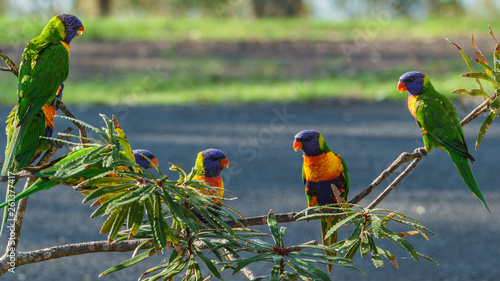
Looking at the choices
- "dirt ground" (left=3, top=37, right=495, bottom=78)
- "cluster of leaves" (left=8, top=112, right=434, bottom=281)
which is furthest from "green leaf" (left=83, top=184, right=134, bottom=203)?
"dirt ground" (left=3, top=37, right=495, bottom=78)

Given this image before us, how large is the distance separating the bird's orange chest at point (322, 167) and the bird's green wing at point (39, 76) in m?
0.42

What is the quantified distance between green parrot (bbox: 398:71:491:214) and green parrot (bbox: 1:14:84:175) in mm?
461

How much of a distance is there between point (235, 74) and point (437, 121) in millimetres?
5975

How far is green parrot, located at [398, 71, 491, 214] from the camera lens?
0.74 meters

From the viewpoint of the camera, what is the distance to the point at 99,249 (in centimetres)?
66

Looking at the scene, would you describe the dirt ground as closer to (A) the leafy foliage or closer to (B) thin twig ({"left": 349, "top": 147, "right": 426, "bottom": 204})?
(B) thin twig ({"left": 349, "top": 147, "right": 426, "bottom": 204})

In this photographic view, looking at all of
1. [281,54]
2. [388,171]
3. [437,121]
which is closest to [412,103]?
[437,121]

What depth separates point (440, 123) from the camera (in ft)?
2.59

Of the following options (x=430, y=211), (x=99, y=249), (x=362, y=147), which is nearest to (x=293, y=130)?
(x=362, y=147)

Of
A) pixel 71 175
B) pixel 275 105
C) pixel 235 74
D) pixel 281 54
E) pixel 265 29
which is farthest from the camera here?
pixel 265 29

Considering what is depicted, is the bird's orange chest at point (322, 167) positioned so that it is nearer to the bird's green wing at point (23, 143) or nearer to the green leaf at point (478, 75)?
the green leaf at point (478, 75)

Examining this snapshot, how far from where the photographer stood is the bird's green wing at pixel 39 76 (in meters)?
0.65

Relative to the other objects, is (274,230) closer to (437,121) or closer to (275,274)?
(275,274)

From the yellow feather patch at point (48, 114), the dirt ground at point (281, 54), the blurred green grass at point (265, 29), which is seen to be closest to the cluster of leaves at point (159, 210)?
the yellow feather patch at point (48, 114)
